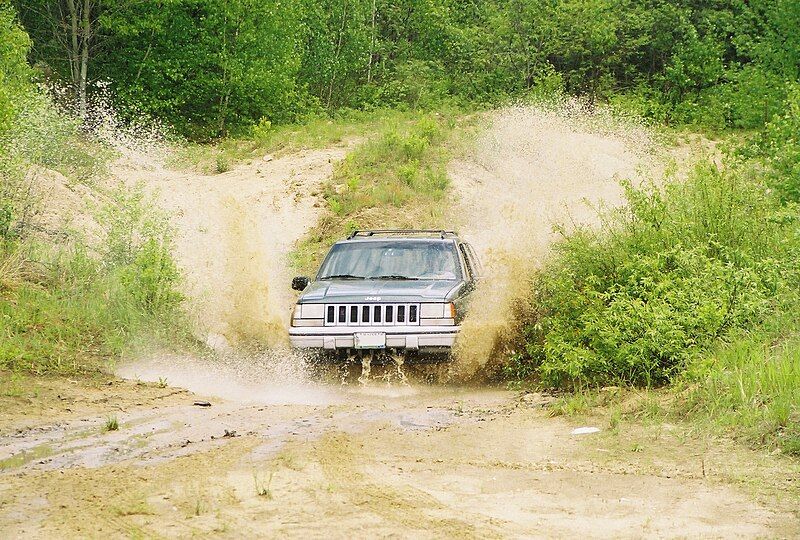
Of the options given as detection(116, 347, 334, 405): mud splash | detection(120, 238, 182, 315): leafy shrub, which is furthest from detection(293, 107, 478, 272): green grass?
detection(116, 347, 334, 405): mud splash

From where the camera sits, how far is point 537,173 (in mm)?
24391

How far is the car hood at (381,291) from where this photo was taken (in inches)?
441

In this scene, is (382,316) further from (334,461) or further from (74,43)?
(74,43)

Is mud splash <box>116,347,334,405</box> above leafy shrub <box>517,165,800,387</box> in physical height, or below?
below

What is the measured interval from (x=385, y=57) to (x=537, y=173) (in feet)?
55.8

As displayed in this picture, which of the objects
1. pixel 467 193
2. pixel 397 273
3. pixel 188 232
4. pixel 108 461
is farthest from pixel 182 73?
pixel 108 461

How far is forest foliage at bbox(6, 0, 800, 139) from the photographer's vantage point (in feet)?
104

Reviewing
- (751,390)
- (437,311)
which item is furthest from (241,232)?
(751,390)

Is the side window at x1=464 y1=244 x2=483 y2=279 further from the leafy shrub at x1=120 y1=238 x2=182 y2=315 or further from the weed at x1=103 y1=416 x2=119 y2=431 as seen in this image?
the weed at x1=103 y1=416 x2=119 y2=431

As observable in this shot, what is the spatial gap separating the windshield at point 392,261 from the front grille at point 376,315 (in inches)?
38.3

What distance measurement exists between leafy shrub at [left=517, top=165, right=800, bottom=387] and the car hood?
111 centimetres

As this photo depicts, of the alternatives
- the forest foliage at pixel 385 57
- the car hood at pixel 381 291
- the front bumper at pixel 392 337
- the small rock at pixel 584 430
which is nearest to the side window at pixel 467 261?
the car hood at pixel 381 291

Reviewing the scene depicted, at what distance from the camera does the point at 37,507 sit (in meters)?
5.73

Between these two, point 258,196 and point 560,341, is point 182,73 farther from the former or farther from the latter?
point 560,341
